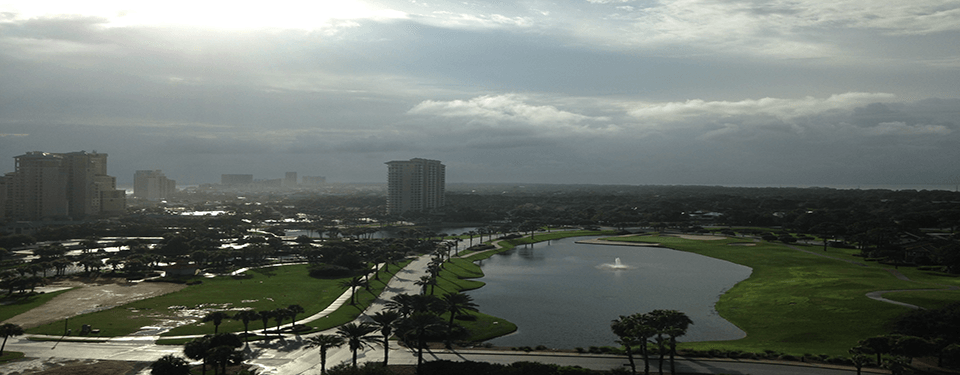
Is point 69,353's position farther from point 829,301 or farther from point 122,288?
point 829,301

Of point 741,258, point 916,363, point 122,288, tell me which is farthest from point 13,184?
point 916,363

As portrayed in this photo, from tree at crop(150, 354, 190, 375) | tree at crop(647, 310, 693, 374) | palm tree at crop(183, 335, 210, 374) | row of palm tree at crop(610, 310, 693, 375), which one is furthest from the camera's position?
palm tree at crop(183, 335, 210, 374)

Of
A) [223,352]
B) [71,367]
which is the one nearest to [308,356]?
[223,352]

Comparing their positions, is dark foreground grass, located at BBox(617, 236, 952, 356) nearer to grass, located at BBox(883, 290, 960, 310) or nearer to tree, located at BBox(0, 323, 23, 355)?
grass, located at BBox(883, 290, 960, 310)

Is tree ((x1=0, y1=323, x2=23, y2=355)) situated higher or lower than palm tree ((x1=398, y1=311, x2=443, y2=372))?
lower

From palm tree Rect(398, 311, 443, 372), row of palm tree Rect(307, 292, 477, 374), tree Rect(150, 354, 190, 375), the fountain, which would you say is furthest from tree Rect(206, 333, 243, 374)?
the fountain

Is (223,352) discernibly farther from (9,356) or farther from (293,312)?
(9,356)
